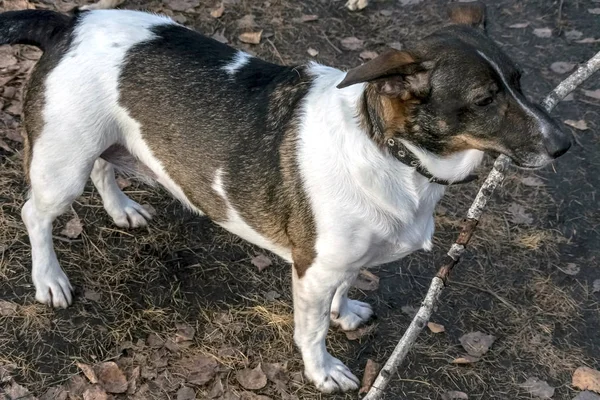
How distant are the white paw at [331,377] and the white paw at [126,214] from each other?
1618mm

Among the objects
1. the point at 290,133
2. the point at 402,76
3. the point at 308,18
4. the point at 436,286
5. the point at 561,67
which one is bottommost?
the point at 561,67

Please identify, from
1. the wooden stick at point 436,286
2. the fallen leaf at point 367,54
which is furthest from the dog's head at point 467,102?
the fallen leaf at point 367,54

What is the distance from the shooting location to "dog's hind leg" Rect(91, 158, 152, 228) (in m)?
4.79

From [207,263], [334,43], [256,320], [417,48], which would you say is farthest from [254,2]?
[417,48]

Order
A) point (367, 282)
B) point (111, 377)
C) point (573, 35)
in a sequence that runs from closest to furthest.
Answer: point (111, 377) → point (367, 282) → point (573, 35)

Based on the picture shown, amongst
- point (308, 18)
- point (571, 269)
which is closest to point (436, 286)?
point (571, 269)

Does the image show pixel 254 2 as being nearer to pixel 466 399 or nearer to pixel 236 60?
pixel 236 60

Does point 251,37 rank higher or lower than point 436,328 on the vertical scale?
higher

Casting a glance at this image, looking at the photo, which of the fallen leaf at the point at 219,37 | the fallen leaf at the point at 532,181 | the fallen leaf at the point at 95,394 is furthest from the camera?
the fallen leaf at the point at 219,37

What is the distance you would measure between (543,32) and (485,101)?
14.9 feet

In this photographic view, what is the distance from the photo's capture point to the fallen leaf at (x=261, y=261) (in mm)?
4863

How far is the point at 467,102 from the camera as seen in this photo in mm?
3139

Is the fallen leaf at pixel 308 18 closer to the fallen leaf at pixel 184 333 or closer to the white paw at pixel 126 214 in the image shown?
the white paw at pixel 126 214

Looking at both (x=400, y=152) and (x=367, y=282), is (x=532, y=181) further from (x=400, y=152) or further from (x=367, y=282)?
(x=400, y=152)
